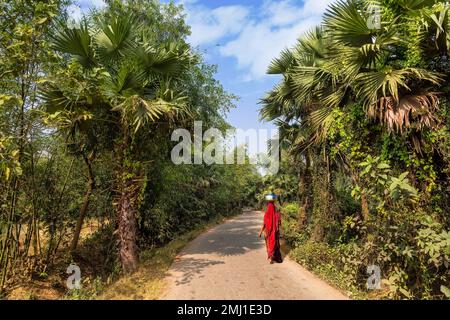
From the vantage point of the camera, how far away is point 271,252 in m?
8.55

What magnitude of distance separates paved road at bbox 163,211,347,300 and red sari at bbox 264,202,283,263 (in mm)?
301

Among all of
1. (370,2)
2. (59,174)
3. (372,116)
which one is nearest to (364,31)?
(370,2)

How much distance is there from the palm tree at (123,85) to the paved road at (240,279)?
1.76m

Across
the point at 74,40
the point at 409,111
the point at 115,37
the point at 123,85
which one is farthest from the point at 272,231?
the point at 74,40

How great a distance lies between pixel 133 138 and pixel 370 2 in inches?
243

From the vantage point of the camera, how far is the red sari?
8.39 metres

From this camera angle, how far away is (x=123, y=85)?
789cm

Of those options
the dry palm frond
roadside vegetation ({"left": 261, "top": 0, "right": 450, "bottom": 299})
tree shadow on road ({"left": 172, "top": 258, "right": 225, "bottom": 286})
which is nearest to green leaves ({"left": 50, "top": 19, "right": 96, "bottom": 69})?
roadside vegetation ({"left": 261, "top": 0, "right": 450, "bottom": 299})

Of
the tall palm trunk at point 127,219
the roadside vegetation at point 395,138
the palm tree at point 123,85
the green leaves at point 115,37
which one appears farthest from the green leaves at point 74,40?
the roadside vegetation at point 395,138

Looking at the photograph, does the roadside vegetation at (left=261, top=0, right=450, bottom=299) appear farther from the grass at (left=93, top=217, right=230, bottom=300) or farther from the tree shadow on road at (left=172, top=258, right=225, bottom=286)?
the grass at (left=93, top=217, right=230, bottom=300)

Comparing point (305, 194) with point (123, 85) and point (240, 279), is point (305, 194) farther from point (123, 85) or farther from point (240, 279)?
point (123, 85)

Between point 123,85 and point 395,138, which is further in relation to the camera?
point 123,85

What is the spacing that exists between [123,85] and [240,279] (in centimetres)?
522

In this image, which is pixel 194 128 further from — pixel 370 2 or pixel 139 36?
pixel 370 2
